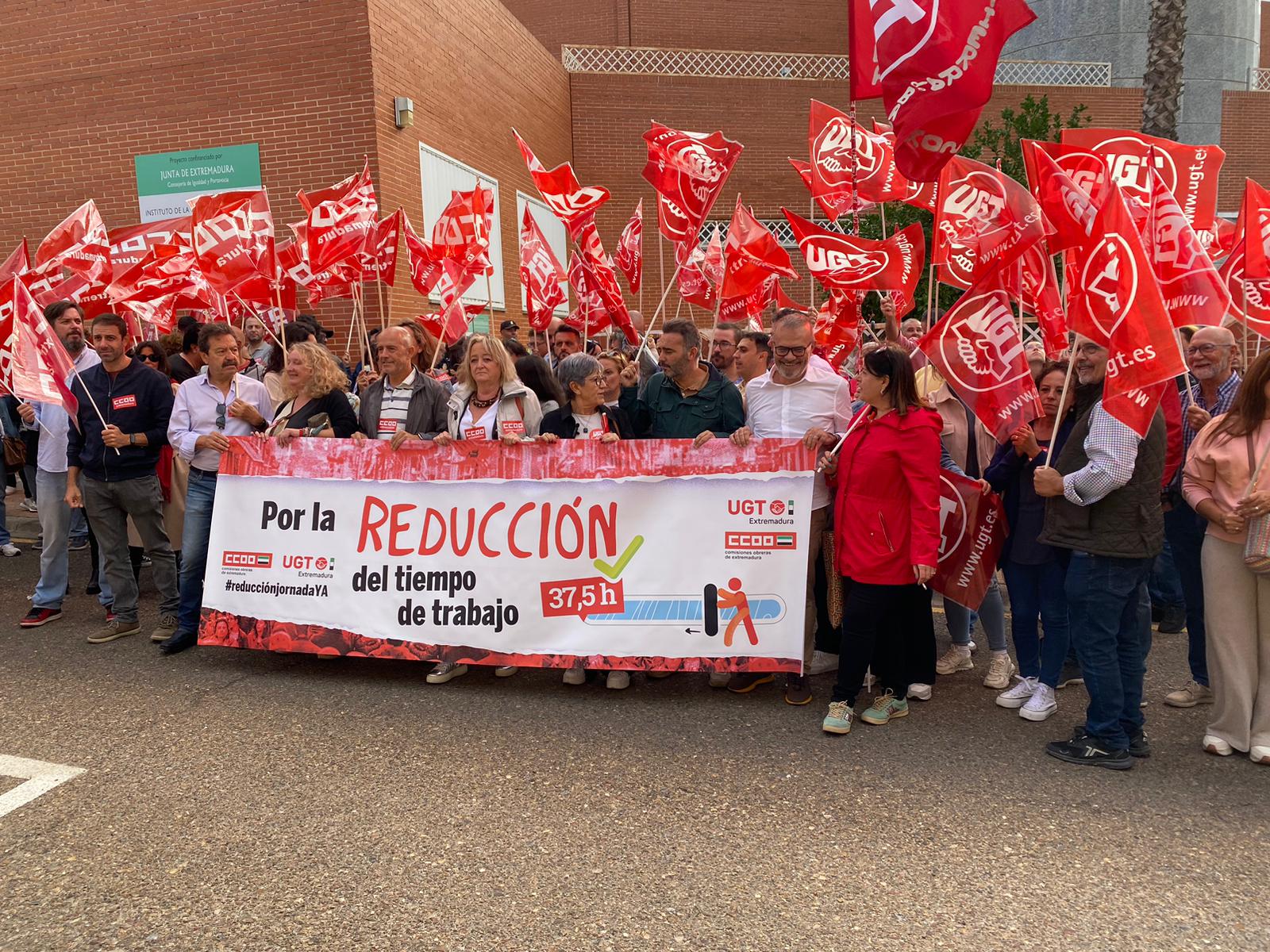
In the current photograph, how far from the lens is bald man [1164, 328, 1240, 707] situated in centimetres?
478

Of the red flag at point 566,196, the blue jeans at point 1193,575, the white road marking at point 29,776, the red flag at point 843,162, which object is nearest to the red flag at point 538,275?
the red flag at point 566,196

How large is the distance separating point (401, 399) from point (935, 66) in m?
3.49

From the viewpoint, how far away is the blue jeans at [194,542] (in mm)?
5789

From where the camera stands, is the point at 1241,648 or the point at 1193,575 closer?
the point at 1241,648

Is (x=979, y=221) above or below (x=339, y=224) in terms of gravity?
below

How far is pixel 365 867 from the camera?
327 centimetres

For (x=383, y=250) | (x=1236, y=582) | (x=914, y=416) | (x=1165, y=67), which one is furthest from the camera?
(x=1165, y=67)

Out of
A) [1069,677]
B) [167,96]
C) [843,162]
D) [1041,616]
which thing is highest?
[167,96]

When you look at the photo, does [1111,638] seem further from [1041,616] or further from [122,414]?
[122,414]

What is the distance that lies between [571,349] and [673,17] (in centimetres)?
1940

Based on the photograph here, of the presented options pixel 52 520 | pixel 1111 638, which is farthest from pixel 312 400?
pixel 1111 638

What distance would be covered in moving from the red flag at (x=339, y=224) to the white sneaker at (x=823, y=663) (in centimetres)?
518

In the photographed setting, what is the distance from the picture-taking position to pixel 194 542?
5.79 meters

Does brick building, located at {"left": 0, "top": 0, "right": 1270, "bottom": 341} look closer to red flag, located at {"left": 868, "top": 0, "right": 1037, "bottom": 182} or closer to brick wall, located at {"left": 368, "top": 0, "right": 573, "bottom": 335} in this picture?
brick wall, located at {"left": 368, "top": 0, "right": 573, "bottom": 335}
